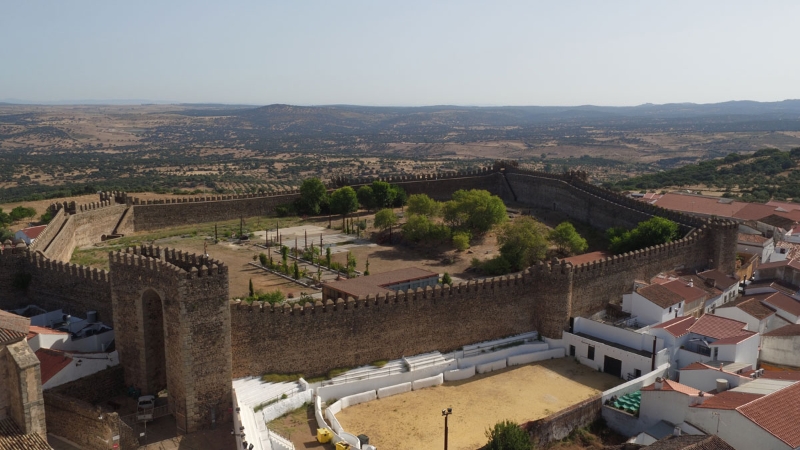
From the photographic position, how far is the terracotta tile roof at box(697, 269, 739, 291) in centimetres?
2869

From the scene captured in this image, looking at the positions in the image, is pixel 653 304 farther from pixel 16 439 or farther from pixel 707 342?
pixel 16 439

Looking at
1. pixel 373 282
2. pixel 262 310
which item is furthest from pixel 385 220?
pixel 262 310

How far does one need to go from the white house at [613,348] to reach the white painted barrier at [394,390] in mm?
6487

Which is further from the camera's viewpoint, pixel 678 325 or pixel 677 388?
pixel 678 325

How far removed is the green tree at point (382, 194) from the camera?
4678 centimetres

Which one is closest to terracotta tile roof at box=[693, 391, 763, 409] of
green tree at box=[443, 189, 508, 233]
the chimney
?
the chimney

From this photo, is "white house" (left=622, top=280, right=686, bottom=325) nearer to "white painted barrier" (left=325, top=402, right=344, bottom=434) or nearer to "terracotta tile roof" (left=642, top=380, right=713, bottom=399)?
"terracotta tile roof" (left=642, top=380, right=713, bottom=399)

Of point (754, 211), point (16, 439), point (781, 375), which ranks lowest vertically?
point (781, 375)

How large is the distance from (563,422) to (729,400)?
437cm

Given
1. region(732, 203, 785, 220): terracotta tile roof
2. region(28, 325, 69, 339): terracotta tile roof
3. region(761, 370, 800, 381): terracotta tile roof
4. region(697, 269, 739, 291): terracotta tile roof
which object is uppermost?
region(732, 203, 785, 220): terracotta tile roof

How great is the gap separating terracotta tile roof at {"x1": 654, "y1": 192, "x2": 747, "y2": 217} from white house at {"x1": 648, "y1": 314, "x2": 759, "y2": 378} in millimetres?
18619

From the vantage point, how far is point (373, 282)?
25547mm

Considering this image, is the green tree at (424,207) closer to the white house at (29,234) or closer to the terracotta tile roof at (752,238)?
the terracotta tile roof at (752,238)

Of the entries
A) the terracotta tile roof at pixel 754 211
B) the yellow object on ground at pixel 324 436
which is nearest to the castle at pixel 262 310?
the yellow object on ground at pixel 324 436
